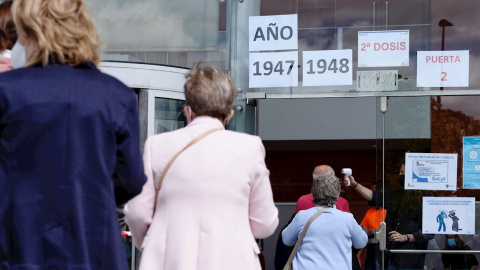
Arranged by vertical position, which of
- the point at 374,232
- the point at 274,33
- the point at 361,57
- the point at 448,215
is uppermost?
the point at 274,33

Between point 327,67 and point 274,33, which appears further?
point 274,33

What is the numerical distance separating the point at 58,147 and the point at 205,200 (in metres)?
0.87

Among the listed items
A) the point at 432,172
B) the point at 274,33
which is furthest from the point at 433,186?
the point at 274,33

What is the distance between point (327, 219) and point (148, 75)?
322 cm

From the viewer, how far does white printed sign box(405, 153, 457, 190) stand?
27.6 ft

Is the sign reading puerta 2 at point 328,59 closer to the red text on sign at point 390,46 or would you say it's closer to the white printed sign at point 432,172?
the red text on sign at point 390,46

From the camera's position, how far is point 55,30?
2717 millimetres

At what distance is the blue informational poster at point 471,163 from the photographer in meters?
8.36

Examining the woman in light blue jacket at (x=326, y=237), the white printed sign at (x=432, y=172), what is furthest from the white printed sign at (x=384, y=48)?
the woman in light blue jacket at (x=326, y=237)

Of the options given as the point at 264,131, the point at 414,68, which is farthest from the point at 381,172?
the point at 264,131

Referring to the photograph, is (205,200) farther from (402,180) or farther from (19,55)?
(402,180)

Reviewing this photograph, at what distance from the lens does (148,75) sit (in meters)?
8.59

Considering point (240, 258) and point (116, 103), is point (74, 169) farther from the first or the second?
point (240, 258)

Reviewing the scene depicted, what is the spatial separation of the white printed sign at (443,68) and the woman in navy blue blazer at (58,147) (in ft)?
20.2
